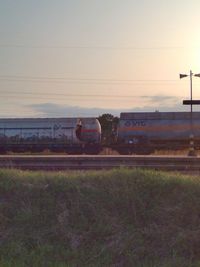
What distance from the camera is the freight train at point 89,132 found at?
163ft

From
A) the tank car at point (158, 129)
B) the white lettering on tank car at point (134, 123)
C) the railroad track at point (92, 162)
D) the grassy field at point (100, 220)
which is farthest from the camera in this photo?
the white lettering on tank car at point (134, 123)

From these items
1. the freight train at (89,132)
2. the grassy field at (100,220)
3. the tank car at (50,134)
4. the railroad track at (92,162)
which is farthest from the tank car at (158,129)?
the grassy field at (100,220)

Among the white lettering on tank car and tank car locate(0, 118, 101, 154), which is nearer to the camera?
tank car locate(0, 118, 101, 154)

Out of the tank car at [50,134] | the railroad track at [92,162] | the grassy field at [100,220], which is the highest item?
the tank car at [50,134]

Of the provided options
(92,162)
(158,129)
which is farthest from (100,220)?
(158,129)

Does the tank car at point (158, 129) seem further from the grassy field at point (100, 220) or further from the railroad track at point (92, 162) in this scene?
the grassy field at point (100, 220)

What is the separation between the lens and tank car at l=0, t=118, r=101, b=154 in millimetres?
49562

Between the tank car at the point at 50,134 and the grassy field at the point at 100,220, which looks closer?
the grassy field at the point at 100,220

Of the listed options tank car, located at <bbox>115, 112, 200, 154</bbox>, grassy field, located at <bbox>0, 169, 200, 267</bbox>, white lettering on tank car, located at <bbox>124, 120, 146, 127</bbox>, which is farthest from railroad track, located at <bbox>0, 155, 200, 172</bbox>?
white lettering on tank car, located at <bbox>124, 120, 146, 127</bbox>

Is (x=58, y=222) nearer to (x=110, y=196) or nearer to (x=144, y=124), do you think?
(x=110, y=196)

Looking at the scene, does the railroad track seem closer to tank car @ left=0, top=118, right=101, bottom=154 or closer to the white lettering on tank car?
tank car @ left=0, top=118, right=101, bottom=154

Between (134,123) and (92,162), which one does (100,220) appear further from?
(134,123)

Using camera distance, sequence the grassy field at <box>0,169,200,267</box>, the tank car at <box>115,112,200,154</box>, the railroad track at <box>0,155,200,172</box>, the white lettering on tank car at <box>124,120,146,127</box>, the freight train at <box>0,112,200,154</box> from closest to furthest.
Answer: the grassy field at <box>0,169,200,267</box> < the railroad track at <box>0,155,200,172</box> < the freight train at <box>0,112,200,154</box> < the tank car at <box>115,112,200,154</box> < the white lettering on tank car at <box>124,120,146,127</box>

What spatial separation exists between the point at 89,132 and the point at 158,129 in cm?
630
